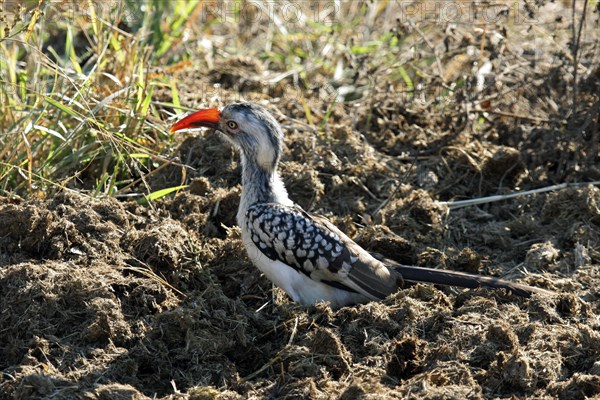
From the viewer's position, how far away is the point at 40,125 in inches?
222

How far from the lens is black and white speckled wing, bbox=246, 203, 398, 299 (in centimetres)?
491

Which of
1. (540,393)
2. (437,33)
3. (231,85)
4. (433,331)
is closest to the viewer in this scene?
(540,393)

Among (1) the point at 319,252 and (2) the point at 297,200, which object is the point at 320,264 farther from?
(2) the point at 297,200

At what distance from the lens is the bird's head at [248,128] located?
17.3 feet

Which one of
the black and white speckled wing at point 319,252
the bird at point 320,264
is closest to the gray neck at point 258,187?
the bird at point 320,264

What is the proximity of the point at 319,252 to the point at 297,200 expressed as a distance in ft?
3.16

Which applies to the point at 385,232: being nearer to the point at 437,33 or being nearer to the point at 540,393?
the point at 540,393

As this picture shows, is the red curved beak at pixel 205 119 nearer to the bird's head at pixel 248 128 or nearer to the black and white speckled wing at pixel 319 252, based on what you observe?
the bird's head at pixel 248 128

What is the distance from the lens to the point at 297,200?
5.88 metres

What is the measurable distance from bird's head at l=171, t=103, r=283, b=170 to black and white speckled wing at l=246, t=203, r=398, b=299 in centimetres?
37

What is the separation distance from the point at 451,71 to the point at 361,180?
206cm

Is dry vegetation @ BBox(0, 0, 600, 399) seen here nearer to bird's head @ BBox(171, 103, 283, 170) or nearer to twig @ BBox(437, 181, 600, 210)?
twig @ BBox(437, 181, 600, 210)

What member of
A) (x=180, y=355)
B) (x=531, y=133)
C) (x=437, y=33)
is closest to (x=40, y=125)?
(x=180, y=355)

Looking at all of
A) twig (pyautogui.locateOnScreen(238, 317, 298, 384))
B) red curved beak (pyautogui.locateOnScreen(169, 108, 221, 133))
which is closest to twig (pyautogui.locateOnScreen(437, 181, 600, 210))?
red curved beak (pyautogui.locateOnScreen(169, 108, 221, 133))
